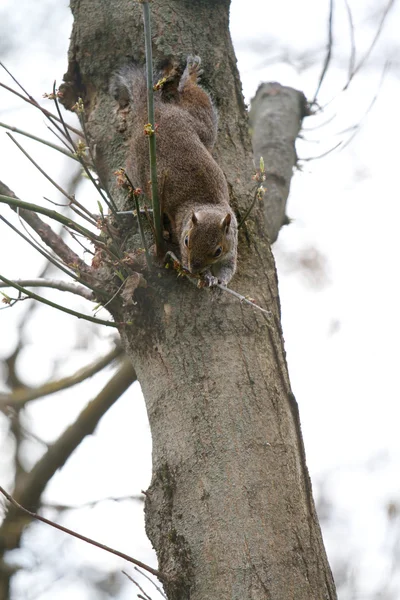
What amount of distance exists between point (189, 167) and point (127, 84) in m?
0.52

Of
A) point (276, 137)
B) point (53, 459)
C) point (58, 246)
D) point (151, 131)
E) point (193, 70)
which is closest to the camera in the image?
point (151, 131)

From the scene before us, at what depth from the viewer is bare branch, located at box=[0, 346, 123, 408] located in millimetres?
4299

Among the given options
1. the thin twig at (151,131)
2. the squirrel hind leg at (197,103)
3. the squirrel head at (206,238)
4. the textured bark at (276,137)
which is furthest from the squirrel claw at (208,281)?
the textured bark at (276,137)

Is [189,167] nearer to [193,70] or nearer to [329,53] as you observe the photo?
[193,70]

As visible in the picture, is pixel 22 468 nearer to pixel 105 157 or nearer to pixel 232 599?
pixel 105 157

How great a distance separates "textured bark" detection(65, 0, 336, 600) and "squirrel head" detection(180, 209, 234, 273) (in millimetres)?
214

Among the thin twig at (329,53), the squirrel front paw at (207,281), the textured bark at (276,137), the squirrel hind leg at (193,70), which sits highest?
the thin twig at (329,53)

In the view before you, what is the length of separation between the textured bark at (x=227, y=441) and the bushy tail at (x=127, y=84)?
61 cm

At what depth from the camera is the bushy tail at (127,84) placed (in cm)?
305

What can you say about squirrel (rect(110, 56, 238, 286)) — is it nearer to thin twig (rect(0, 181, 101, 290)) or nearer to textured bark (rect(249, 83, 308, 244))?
thin twig (rect(0, 181, 101, 290))

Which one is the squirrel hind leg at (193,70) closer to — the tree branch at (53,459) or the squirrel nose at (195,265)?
the squirrel nose at (195,265)

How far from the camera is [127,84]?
3.10 m

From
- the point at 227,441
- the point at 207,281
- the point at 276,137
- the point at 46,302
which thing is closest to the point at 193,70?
the point at 207,281

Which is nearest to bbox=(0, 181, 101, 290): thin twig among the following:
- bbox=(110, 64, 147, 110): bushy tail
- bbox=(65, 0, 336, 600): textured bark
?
bbox=(65, 0, 336, 600): textured bark
